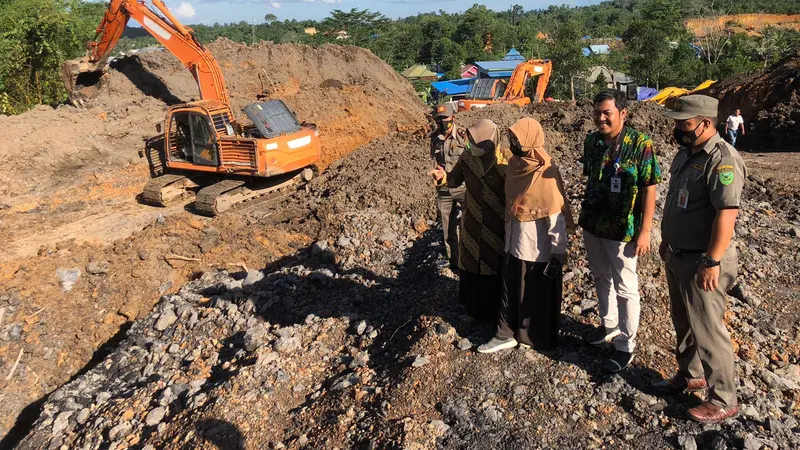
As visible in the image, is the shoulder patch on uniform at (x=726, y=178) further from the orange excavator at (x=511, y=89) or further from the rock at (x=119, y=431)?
the orange excavator at (x=511, y=89)

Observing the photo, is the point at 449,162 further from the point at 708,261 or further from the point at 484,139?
the point at 708,261

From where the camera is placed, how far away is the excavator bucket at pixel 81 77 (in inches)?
540

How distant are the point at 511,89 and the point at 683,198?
43.4 feet

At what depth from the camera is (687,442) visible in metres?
2.93

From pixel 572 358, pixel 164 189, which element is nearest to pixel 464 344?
pixel 572 358

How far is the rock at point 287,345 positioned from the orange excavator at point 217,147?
5.27m

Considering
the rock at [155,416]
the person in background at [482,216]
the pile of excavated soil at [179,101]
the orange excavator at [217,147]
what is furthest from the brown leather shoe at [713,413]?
the pile of excavated soil at [179,101]

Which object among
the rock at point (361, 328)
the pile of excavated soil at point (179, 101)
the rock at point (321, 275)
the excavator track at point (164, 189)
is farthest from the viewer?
the pile of excavated soil at point (179, 101)

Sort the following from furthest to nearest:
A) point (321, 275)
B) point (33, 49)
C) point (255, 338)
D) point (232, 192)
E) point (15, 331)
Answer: point (33, 49)
point (232, 192)
point (15, 331)
point (321, 275)
point (255, 338)

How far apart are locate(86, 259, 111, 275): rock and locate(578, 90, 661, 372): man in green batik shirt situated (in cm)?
628

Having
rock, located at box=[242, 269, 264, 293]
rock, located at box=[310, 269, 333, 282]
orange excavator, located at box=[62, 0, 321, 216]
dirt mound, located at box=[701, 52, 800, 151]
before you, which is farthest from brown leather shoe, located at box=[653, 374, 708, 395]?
dirt mound, located at box=[701, 52, 800, 151]

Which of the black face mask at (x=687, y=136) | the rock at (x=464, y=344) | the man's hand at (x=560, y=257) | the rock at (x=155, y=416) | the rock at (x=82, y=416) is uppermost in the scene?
the black face mask at (x=687, y=136)

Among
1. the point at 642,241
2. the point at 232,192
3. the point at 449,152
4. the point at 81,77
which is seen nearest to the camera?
the point at 642,241

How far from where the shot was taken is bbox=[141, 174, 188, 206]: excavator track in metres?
10.1
